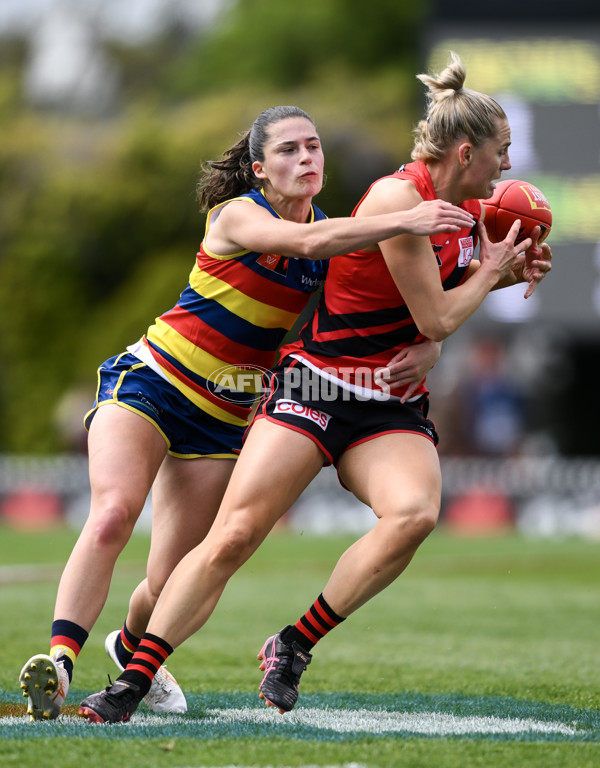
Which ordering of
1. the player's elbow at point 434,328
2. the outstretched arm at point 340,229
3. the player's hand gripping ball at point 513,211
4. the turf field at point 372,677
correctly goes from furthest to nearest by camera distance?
the player's hand gripping ball at point 513,211 < the player's elbow at point 434,328 < the outstretched arm at point 340,229 < the turf field at point 372,677

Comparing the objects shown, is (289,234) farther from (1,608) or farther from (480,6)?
(480,6)

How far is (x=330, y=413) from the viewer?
15.0 feet

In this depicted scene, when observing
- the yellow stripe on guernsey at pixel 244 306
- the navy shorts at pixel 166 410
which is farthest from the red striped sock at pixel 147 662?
the yellow stripe on guernsey at pixel 244 306

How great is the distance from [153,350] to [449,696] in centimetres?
188

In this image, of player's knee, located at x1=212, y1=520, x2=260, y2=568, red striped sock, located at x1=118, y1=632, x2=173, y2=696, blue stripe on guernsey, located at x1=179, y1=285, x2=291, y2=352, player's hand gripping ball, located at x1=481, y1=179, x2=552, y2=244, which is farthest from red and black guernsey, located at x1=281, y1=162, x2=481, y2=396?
red striped sock, located at x1=118, y1=632, x2=173, y2=696

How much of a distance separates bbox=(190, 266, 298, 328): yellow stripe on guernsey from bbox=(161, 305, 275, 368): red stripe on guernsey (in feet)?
0.35

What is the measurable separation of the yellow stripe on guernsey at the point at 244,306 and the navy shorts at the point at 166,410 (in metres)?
0.38

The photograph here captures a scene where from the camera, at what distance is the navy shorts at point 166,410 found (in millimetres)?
4727

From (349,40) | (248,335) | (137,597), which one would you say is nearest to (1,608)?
(137,597)

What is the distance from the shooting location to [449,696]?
5.23 m

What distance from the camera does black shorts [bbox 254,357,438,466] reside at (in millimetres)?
4535

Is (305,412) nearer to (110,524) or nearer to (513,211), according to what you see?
(110,524)

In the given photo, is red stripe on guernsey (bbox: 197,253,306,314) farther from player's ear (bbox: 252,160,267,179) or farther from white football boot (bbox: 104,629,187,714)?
white football boot (bbox: 104,629,187,714)

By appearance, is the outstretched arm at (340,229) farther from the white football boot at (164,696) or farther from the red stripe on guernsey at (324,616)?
the white football boot at (164,696)
